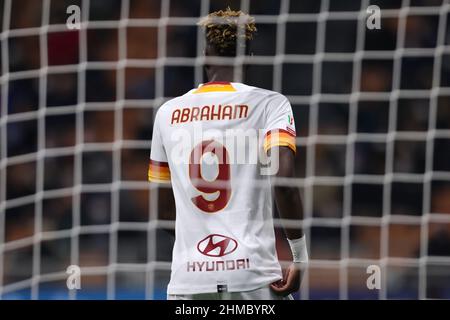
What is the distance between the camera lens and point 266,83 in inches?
229

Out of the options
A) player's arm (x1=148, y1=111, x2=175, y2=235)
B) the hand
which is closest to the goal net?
player's arm (x1=148, y1=111, x2=175, y2=235)

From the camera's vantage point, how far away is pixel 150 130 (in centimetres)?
583

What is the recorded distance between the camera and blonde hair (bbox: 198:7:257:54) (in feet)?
11.0

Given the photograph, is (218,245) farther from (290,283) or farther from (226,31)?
(226,31)

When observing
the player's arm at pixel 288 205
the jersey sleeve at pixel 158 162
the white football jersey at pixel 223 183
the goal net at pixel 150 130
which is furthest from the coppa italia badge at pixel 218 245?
the goal net at pixel 150 130

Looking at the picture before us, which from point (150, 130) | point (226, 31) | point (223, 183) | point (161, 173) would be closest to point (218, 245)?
point (223, 183)

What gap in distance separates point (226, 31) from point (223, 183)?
1.47 ft

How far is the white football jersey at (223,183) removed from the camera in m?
3.28

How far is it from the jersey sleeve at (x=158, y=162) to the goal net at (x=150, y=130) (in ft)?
6.65

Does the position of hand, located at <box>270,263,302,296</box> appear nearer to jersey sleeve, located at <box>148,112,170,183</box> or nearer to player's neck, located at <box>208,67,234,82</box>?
jersey sleeve, located at <box>148,112,170,183</box>

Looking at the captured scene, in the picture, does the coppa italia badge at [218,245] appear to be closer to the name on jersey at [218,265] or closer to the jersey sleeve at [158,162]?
the name on jersey at [218,265]

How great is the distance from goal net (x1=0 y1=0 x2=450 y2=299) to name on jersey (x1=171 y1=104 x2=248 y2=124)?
2133mm

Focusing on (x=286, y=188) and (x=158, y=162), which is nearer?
(x=286, y=188)

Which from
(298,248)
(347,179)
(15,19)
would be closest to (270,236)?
(298,248)
